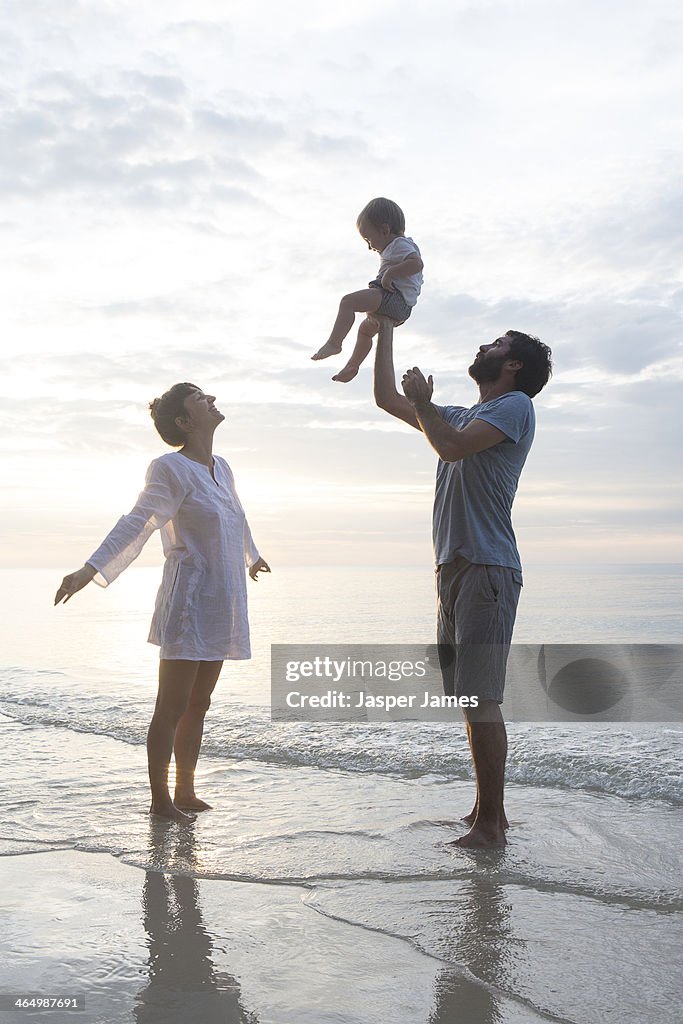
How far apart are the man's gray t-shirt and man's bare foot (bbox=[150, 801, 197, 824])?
1.67 metres

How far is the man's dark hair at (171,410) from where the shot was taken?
450 cm

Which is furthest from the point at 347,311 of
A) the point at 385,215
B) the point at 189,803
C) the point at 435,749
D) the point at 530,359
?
the point at 435,749

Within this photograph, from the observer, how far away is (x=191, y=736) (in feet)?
14.6

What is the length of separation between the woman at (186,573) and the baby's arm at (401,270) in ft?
3.57

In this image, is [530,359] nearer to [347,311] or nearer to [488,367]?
[488,367]

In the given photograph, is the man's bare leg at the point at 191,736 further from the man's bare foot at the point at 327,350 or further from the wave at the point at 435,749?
the man's bare foot at the point at 327,350

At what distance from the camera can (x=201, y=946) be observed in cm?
264

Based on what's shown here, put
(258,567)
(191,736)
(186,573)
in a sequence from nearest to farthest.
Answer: (186,573)
(191,736)
(258,567)

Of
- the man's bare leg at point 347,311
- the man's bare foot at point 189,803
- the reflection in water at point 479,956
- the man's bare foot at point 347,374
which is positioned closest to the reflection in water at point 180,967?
the reflection in water at point 479,956

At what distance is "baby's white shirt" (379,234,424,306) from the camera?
4191 millimetres

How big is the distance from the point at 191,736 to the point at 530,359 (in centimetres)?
246

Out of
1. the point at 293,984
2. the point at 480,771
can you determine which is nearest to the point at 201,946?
the point at 293,984

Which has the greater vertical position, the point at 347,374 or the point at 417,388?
the point at 347,374

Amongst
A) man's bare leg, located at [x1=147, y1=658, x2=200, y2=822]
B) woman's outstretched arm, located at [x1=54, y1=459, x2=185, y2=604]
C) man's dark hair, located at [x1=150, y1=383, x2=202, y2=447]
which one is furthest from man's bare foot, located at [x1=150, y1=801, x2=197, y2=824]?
man's dark hair, located at [x1=150, y1=383, x2=202, y2=447]
